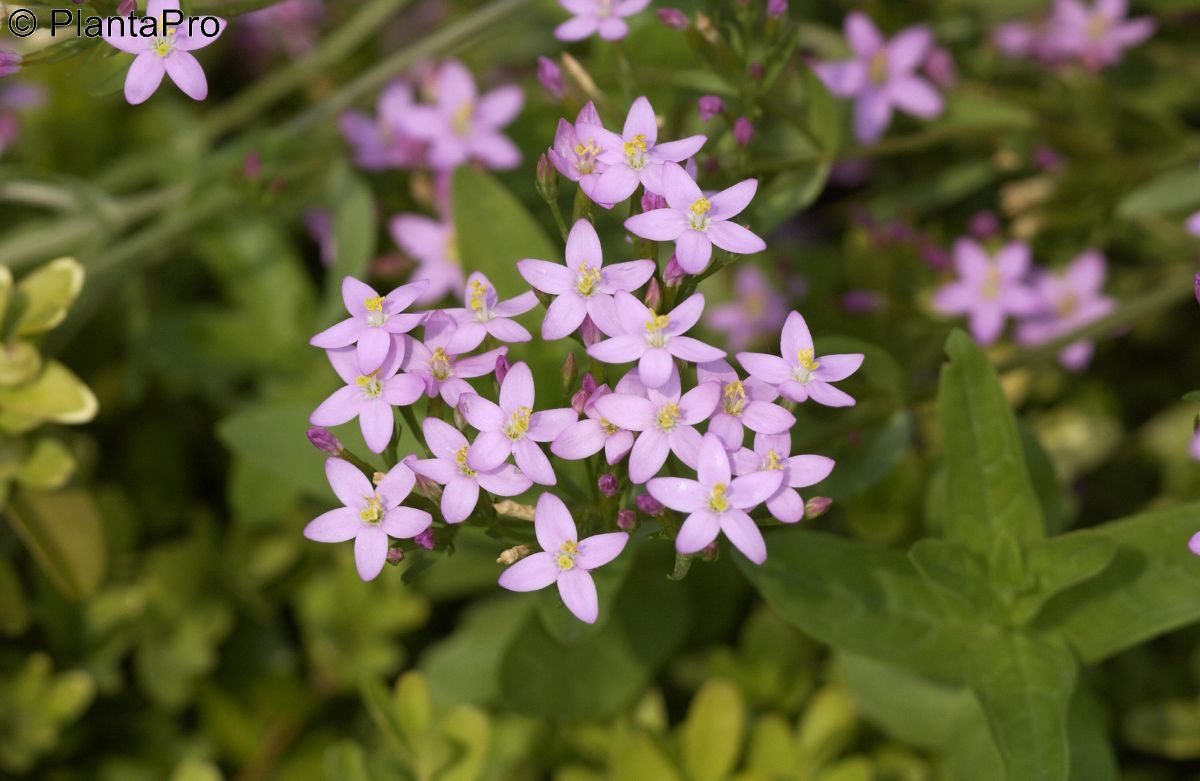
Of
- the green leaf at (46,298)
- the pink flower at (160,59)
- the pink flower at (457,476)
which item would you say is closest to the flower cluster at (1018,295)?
the pink flower at (457,476)

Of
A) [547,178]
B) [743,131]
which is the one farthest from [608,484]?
[743,131]

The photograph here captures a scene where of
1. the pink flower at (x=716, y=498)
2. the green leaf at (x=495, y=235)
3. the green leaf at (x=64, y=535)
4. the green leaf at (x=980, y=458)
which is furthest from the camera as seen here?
the green leaf at (x=64, y=535)

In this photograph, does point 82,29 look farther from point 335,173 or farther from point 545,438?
point 545,438

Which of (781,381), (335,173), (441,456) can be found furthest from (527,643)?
(335,173)

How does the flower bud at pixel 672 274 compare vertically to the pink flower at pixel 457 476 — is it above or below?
above

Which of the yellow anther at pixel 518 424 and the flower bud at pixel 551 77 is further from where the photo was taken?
the flower bud at pixel 551 77

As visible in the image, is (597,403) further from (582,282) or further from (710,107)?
(710,107)

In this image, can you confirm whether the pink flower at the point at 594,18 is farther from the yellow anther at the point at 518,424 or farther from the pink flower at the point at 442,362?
the yellow anther at the point at 518,424
